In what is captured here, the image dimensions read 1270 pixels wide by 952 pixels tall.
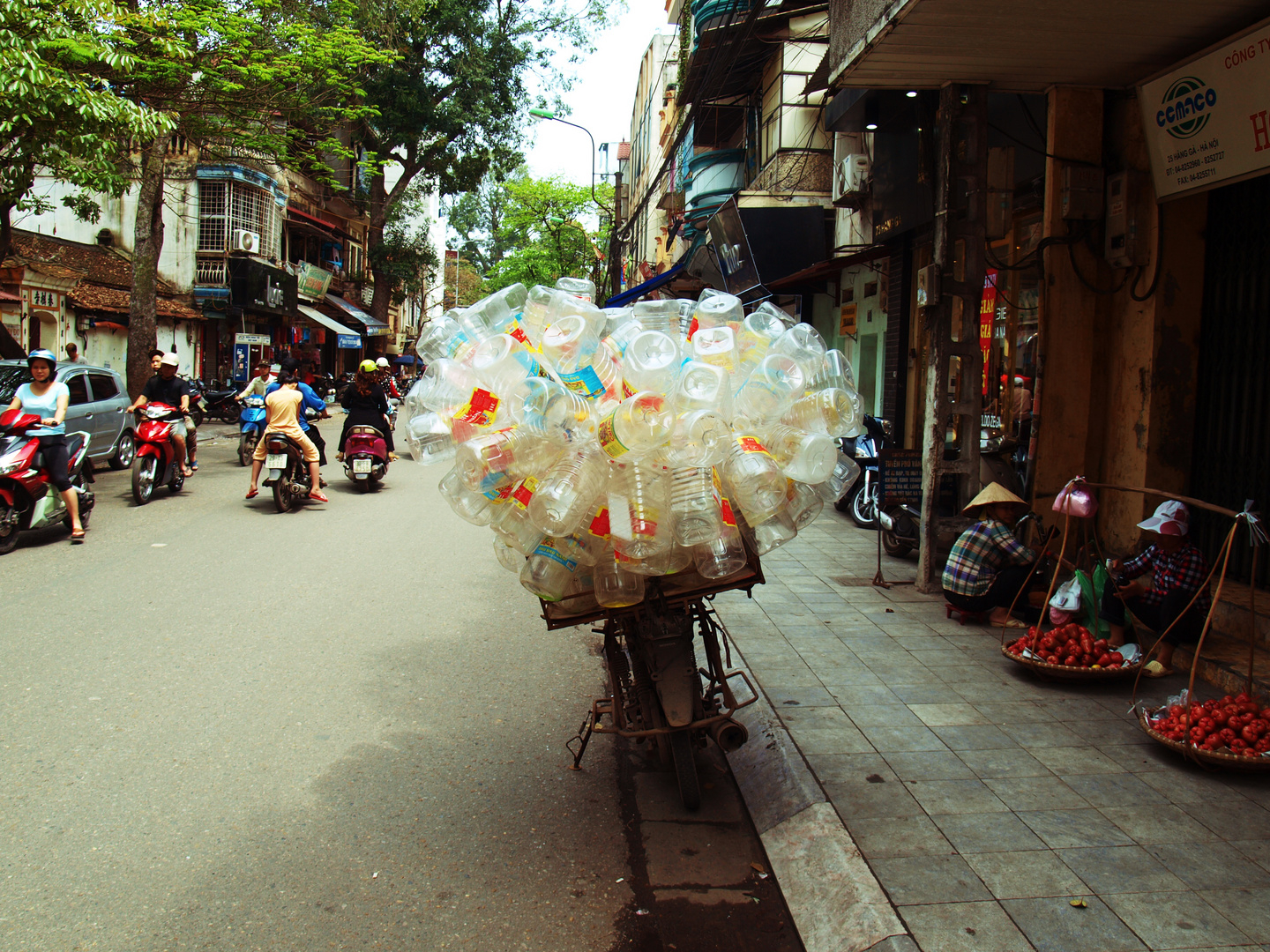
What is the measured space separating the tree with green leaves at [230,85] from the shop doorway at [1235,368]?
1097cm

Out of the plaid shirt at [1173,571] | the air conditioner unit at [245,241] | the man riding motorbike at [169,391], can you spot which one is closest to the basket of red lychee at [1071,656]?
the plaid shirt at [1173,571]

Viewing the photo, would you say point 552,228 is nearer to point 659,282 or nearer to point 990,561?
point 659,282

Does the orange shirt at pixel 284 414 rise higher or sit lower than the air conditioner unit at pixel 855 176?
lower

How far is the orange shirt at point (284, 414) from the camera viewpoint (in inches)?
396

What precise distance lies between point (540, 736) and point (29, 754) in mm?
2157

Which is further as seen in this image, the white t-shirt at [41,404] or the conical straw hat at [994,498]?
the white t-shirt at [41,404]

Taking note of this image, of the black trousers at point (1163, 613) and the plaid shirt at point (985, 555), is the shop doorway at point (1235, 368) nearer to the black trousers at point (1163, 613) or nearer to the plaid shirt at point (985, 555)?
the black trousers at point (1163, 613)

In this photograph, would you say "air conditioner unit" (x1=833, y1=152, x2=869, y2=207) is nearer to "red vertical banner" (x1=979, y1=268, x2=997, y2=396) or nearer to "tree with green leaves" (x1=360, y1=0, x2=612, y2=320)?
"red vertical banner" (x1=979, y1=268, x2=997, y2=396)

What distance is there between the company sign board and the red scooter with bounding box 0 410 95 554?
9264 mm

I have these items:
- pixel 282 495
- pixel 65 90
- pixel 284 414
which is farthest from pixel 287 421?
pixel 65 90

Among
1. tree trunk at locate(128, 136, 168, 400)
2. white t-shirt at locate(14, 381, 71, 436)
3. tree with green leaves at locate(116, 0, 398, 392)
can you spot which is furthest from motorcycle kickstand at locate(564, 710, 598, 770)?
tree trunk at locate(128, 136, 168, 400)

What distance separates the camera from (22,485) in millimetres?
7621

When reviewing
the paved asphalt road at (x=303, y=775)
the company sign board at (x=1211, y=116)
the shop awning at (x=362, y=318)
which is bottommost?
the paved asphalt road at (x=303, y=775)

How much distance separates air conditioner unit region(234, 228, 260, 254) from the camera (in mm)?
27484
